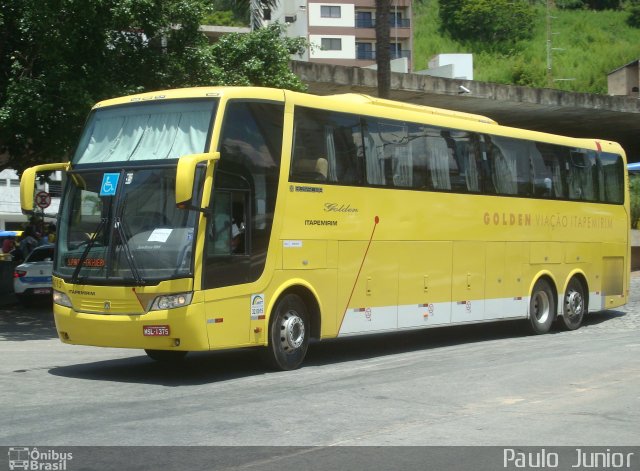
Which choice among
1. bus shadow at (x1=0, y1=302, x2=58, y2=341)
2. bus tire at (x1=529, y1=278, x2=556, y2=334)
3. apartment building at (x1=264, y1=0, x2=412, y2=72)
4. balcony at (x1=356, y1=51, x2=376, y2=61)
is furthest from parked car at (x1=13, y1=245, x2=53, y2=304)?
balcony at (x1=356, y1=51, x2=376, y2=61)

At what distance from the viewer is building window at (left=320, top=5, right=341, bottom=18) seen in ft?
272

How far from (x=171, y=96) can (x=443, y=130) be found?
553 cm

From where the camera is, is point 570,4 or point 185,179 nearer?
point 185,179

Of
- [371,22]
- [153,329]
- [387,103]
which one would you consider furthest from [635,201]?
[371,22]

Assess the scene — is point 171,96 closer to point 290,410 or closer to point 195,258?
point 195,258

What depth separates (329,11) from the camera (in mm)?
83312

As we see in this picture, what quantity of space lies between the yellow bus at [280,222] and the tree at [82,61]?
631cm

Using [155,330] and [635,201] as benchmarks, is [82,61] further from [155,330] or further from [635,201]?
[635,201]

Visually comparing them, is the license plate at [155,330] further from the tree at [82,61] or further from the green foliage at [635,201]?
the green foliage at [635,201]

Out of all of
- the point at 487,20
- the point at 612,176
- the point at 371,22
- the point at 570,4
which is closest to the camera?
the point at 612,176

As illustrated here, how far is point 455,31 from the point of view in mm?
102875

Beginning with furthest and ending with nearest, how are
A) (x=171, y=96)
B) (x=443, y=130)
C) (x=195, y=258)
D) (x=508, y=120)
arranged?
1. (x=508, y=120)
2. (x=443, y=130)
3. (x=171, y=96)
4. (x=195, y=258)

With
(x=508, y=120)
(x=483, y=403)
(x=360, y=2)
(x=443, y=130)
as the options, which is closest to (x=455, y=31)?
(x=360, y=2)

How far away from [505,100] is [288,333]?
24.7 meters
